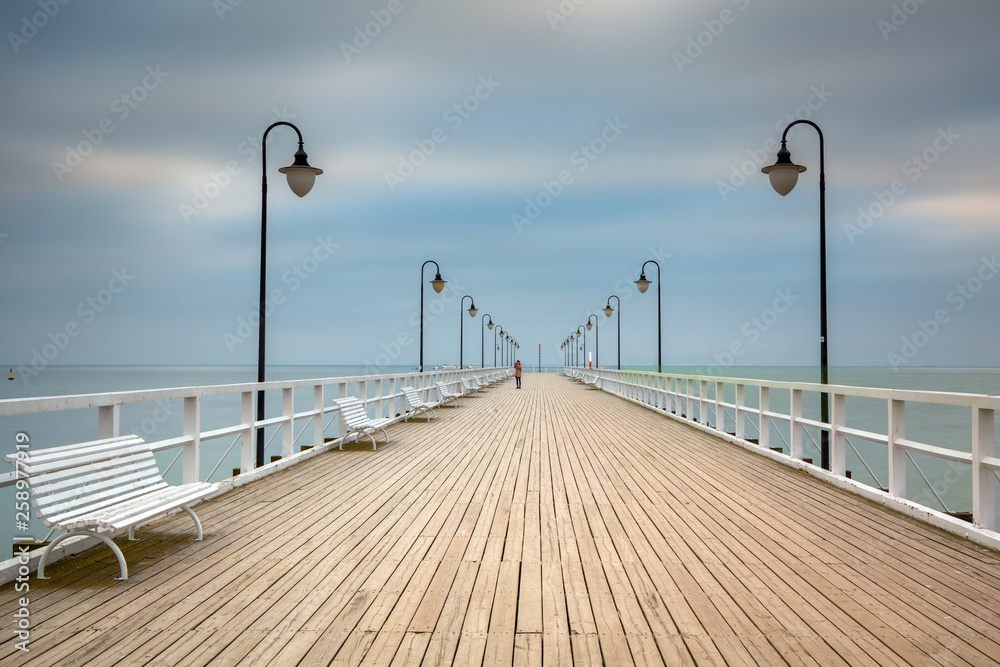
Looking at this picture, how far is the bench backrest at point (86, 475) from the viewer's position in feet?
12.6

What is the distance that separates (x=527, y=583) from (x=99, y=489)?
2711 mm

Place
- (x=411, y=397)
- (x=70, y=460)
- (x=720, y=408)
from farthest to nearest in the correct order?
(x=411, y=397) < (x=720, y=408) < (x=70, y=460)

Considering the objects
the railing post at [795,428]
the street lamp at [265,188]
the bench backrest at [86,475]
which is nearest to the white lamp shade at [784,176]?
the railing post at [795,428]

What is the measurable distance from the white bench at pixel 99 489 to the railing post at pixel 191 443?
2.67ft

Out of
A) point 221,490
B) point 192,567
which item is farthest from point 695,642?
point 221,490

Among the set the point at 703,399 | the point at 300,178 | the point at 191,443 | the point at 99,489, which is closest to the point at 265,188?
the point at 300,178

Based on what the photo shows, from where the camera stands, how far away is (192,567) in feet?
14.0

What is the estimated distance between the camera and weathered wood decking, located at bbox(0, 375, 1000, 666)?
3.08m

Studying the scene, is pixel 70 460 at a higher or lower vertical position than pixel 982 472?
higher

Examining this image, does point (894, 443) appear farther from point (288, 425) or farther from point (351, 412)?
point (351, 412)

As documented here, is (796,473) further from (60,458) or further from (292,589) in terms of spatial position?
(60,458)

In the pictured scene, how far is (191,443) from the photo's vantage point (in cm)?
581

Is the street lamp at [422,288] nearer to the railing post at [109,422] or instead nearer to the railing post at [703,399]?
the railing post at [703,399]

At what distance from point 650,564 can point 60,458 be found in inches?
141
